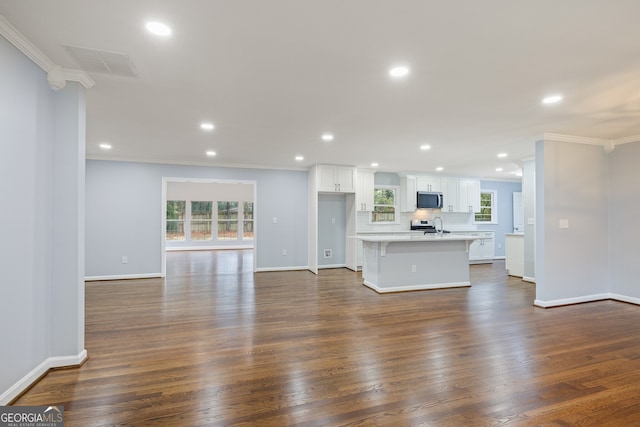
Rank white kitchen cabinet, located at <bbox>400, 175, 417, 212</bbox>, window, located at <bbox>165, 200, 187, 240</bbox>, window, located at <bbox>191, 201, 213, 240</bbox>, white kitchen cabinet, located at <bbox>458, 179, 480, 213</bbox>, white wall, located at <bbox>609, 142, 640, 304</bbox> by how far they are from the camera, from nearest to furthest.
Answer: white wall, located at <bbox>609, 142, 640, 304</bbox>
white kitchen cabinet, located at <bbox>400, 175, 417, 212</bbox>
white kitchen cabinet, located at <bbox>458, 179, 480, 213</bbox>
window, located at <bbox>165, 200, 187, 240</bbox>
window, located at <bbox>191, 201, 213, 240</bbox>

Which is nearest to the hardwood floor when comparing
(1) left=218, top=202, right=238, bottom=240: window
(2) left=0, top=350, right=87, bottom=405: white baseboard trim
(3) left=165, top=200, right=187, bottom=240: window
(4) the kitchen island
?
(2) left=0, top=350, right=87, bottom=405: white baseboard trim

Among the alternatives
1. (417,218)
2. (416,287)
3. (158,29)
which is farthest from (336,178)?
(158,29)

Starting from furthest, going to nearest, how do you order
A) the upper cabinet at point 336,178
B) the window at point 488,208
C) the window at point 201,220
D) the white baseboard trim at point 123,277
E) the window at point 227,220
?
the window at point 227,220, the window at point 201,220, the window at point 488,208, the upper cabinet at point 336,178, the white baseboard trim at point 123,277

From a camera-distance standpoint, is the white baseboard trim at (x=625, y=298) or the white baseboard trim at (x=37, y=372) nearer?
the white baseboard trim at (x=37, y=372)

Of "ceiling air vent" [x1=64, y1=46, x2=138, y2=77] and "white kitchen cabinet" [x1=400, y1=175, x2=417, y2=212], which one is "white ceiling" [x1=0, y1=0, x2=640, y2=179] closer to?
"ceiling air vent" [x1=64, y1=46, x2=138, y2=77]

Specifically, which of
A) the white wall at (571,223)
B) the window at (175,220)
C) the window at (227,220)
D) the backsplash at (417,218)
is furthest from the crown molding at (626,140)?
the window at (175,220)

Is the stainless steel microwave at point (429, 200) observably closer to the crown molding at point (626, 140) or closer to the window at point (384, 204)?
the window at point (384, 204)

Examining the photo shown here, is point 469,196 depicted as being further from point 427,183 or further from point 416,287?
point 416,287

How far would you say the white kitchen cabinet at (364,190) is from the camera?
719 cm

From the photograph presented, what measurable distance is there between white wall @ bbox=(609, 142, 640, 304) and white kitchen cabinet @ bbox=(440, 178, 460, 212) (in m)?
3.65

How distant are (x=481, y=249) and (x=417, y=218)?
198cm

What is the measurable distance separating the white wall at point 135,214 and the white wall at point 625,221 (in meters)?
6.01

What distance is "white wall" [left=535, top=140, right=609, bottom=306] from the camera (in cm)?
427

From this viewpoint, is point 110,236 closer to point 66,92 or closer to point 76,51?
point 66,92
